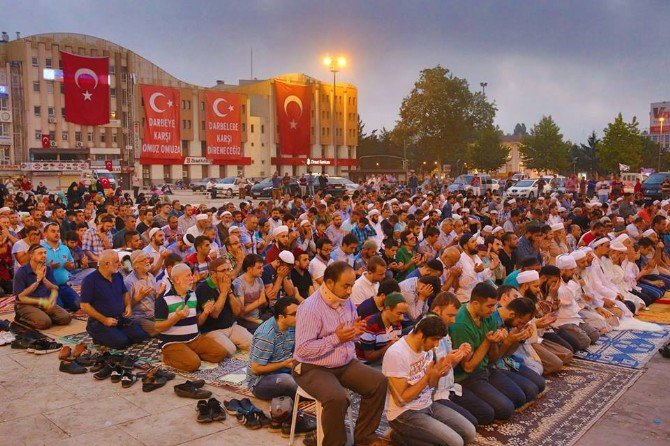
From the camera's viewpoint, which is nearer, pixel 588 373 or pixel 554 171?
pixel 588 373

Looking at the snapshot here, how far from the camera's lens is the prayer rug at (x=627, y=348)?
7.37 metres

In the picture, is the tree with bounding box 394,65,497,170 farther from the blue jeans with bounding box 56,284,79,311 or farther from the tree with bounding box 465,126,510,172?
the blue jeans with bounding box 56,284,79,311

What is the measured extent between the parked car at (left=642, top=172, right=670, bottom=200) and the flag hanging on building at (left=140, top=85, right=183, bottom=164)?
32.3m

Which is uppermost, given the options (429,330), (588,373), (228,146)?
(228,146)

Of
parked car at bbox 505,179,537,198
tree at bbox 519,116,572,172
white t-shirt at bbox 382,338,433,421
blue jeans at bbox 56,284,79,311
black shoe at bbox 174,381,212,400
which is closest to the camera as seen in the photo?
white t-shirt at bbox 382,338,433,421

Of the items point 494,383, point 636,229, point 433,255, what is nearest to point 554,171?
point 636,229

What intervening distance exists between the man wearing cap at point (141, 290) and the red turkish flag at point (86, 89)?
2302cm

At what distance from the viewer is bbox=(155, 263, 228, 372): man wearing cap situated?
653 centimetres

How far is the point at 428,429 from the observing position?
15.3 ft

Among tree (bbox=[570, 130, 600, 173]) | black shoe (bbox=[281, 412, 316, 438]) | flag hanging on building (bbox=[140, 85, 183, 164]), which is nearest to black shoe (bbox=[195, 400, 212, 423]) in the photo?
black shoe (bbox=[281, 412, 316, 438])

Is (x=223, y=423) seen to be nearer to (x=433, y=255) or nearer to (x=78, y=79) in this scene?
(x=433, y=255)

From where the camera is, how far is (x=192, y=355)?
6773 millimetres

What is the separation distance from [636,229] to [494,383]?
30.1ft

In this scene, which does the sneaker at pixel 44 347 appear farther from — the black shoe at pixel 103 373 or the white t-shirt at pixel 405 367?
the white t-shirt at pixel 405 367
